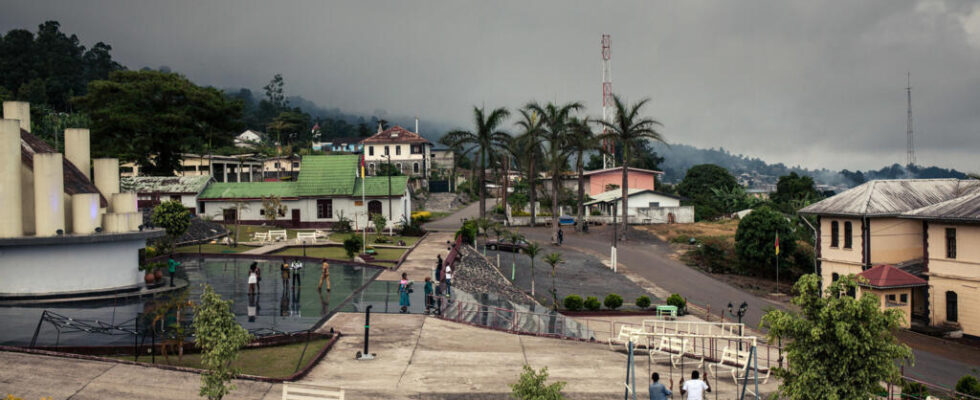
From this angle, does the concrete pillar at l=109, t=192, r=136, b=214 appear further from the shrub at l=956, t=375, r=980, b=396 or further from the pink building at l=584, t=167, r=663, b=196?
the pink building at l=584, t=167, r=663, b=196

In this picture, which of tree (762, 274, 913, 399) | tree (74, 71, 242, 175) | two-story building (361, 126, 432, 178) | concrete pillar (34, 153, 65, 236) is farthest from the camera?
two-story building (361, 126, 432, 178)

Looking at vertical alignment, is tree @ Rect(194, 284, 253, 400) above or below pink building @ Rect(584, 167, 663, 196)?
below

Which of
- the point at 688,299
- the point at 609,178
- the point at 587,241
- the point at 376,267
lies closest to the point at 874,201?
the point at 688,299

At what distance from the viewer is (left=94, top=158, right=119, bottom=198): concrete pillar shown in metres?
29.5

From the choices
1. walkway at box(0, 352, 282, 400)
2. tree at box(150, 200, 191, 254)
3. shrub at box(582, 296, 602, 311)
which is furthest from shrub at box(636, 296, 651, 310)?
tree at box(150, 200, 191, 254)

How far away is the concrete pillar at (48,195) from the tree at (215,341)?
16.8m

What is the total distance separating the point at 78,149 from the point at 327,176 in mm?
26340

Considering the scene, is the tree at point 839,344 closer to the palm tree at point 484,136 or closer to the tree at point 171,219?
the tree at point 171,219

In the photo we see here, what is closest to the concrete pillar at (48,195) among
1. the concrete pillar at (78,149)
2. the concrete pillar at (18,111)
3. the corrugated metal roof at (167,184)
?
the concrete pillar at (78,149)

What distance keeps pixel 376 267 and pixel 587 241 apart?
81.2 feet

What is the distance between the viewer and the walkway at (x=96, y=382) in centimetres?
1341

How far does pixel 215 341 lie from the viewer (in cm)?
1167

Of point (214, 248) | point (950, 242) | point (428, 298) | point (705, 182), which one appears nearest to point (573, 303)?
point (428, 298)

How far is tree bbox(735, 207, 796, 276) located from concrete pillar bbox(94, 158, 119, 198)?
124ft
